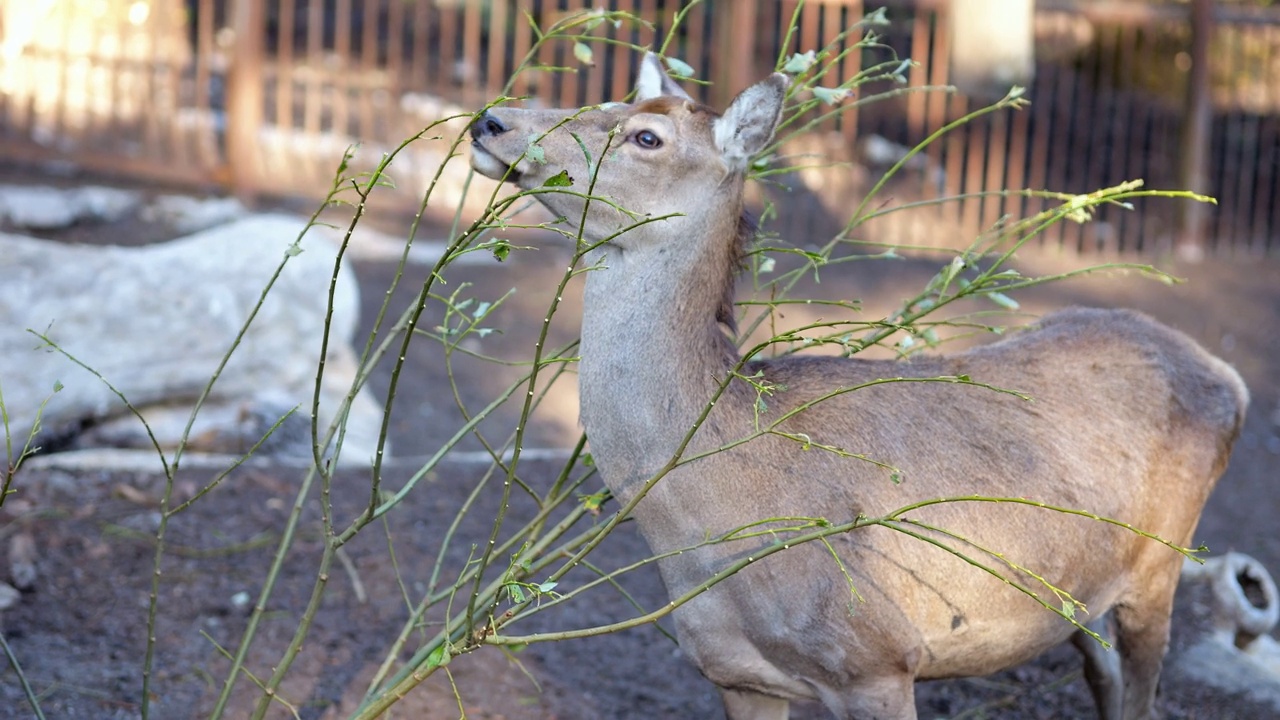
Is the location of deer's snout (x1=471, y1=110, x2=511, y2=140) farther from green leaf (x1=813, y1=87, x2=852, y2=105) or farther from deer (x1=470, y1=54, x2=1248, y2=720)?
green leaf (x1=813, y1=87, x2=852, y2=105)

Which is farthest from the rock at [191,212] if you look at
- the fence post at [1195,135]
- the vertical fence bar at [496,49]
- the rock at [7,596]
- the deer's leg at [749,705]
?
the fence post at [1195,135]

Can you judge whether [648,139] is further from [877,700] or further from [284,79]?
[284,79]

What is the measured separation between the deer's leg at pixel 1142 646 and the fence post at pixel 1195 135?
828 cm

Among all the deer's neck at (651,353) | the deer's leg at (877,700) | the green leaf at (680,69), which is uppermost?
the green leaf at (680,69)

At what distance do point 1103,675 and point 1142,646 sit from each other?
36 centimetres

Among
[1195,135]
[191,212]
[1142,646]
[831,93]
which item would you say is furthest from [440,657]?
[1195,135]

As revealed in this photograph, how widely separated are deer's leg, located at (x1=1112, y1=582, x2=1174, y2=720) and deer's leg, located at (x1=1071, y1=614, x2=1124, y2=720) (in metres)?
0.18

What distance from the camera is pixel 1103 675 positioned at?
472cm

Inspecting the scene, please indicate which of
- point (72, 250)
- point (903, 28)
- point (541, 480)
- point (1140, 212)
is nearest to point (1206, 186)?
point (1140, 212)

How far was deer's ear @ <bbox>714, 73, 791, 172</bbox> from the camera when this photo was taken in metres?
3.55

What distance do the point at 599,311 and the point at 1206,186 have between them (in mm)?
10485

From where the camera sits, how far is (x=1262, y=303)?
10.9 m

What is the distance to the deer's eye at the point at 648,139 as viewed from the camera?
364cm

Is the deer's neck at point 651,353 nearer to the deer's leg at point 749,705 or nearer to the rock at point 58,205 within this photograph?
the deer's leg at point 749,705
